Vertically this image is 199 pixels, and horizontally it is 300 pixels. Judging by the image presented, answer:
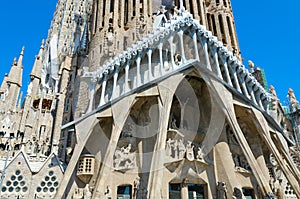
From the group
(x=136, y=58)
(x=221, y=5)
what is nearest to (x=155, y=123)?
(x=136, y=58)

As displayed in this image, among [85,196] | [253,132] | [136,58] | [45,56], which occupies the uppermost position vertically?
[45,56]

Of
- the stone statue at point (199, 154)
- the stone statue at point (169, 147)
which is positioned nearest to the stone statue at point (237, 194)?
the stone statue at point (199, 154)

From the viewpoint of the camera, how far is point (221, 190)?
12.7 metres

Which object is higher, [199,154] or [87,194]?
[199,154]

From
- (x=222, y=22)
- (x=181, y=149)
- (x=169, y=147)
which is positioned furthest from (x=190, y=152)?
(x=222, y=22)

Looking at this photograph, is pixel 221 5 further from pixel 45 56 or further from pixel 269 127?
pixel 45 56

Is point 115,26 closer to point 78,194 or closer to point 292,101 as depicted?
point 78,194

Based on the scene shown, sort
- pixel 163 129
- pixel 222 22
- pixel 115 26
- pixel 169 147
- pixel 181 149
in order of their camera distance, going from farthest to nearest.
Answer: pixel 222 22 < pixel 115 26 < pixel 169 147 < pixel 181 149 < pixel 163 129

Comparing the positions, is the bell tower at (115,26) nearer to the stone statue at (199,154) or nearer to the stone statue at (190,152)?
the stone statue at (190,152)

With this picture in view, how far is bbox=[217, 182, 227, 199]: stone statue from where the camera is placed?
492 inches

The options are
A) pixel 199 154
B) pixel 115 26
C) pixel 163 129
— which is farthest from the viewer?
pixel 115 26

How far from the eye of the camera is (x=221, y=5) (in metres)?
21.2

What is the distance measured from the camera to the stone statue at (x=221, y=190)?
12502 mm

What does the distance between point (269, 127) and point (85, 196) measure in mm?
10119
